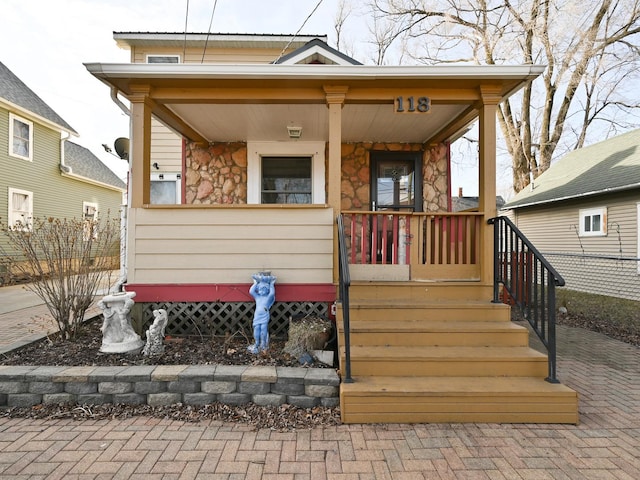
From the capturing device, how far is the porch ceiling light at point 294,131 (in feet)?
16.4

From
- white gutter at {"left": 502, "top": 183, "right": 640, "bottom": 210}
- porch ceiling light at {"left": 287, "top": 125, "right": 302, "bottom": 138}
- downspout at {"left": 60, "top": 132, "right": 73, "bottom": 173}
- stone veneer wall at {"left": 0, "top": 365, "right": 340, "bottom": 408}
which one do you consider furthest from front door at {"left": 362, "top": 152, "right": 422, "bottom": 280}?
downspout at {"left": 60, "top": 132, "right": 73, "bottom": 173}

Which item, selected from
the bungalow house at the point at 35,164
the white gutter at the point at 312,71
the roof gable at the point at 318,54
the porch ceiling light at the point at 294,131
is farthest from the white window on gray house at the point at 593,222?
the bungalow house at the point at 35,164

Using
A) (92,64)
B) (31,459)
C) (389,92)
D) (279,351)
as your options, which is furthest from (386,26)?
(31,459)

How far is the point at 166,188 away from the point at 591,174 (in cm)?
1082

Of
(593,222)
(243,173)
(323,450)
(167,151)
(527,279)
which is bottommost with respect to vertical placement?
(323,450)

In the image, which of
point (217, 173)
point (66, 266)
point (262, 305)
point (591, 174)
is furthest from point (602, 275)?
point (66, 266)

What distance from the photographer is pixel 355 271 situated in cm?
398

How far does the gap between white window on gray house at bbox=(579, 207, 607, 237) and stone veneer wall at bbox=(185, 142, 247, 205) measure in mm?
8872

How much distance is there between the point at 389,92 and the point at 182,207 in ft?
8.34

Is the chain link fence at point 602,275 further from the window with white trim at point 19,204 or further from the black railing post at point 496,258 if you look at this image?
the window with white trim at point 19,204

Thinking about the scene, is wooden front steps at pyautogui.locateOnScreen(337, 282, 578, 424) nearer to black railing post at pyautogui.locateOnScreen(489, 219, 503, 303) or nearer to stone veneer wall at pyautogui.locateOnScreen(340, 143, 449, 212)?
black railing post at pyautogui.locateOnScreen(489, 219, 503, 303)

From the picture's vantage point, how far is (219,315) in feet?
12.6

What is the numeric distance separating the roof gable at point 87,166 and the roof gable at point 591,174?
1521 cm

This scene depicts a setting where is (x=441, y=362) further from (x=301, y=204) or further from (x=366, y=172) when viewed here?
(x=366, y=172)
